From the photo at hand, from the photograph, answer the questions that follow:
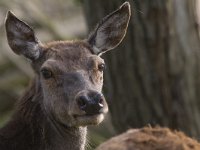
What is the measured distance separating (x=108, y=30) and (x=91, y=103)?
162 cm

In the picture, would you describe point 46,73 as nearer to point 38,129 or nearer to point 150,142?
point 38,129

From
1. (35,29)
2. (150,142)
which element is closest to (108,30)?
(150,142)

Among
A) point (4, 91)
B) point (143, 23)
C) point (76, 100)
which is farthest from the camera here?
point (4, 91)

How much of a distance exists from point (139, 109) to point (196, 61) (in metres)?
1.06

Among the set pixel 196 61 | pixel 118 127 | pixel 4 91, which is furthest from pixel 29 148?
pixel 4 91

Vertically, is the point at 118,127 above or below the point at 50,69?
below

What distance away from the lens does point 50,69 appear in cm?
955

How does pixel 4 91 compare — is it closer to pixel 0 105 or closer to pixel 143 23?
pixel 0 105

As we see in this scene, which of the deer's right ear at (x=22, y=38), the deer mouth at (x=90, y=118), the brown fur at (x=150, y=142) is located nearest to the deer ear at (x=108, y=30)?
the deer's right ear at (x=22, y=38)

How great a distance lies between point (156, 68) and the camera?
39.0 ft

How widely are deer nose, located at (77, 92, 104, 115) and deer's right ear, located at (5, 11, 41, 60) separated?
116 cm

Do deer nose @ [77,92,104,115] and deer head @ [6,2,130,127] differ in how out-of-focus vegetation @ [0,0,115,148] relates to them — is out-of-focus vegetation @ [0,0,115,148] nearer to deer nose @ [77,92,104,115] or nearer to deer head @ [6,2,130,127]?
deer head @ [6,2,130,127]

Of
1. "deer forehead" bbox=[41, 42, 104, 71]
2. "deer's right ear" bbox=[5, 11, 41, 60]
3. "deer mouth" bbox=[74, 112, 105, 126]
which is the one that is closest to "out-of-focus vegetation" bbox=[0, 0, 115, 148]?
"deer's right ear" bbox=[5, 11, 41, 60]

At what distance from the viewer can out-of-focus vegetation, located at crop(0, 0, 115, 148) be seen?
1689cm
